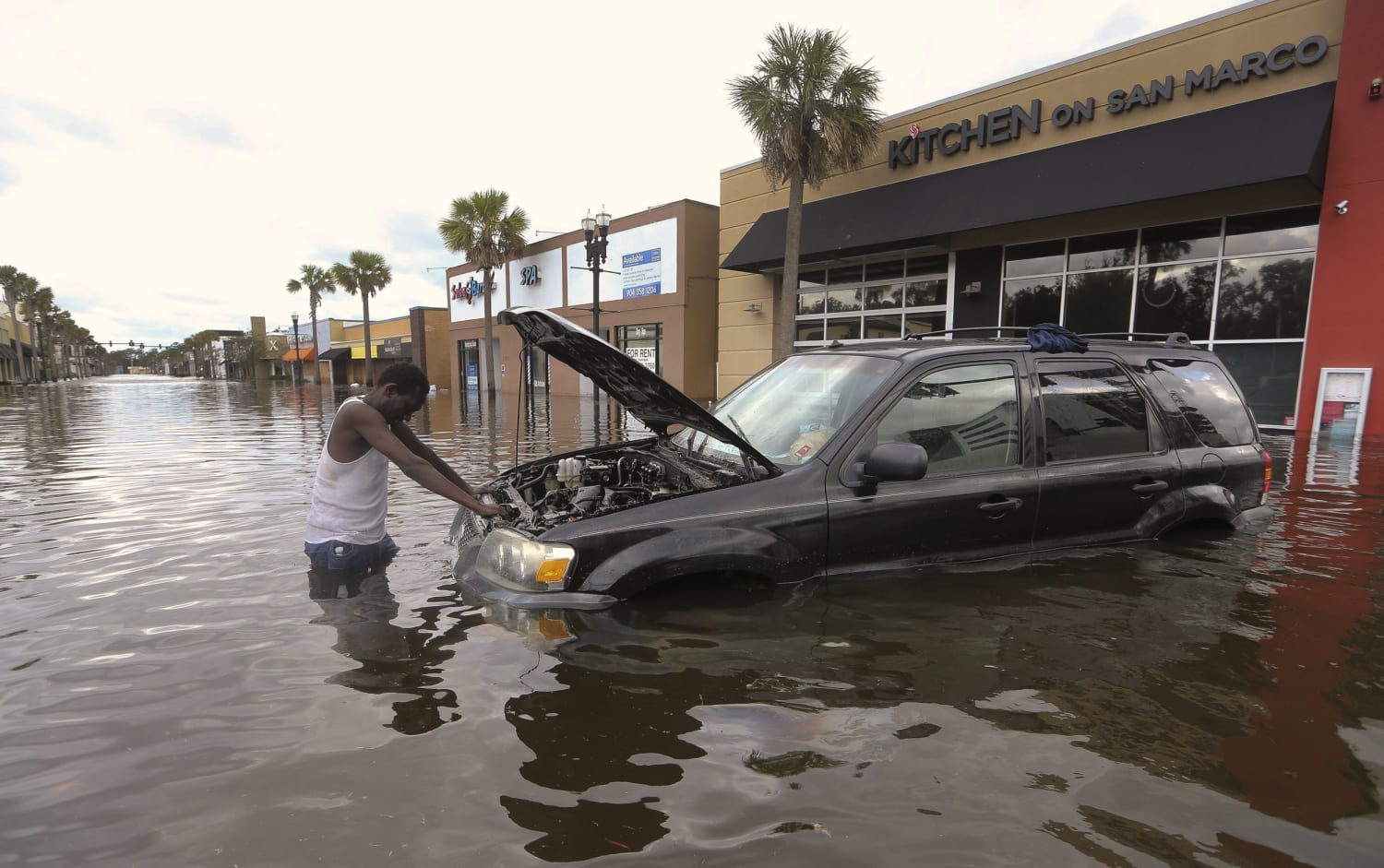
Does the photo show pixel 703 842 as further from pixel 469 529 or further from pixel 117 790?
pixel 469 529

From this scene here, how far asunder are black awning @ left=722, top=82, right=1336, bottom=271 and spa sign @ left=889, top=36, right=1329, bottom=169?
49 cm

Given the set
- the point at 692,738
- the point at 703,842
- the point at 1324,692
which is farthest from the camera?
the point at 1324,692

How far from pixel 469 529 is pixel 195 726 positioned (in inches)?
60.7

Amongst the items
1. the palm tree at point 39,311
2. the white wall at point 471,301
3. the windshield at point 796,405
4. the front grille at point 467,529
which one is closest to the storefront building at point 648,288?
the white wall at point 471,301

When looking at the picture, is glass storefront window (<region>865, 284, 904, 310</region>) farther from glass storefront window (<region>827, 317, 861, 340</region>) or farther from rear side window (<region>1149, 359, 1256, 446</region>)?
rear side window (<region>1149, 359, 1256, 446</region>)

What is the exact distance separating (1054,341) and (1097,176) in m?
10.8

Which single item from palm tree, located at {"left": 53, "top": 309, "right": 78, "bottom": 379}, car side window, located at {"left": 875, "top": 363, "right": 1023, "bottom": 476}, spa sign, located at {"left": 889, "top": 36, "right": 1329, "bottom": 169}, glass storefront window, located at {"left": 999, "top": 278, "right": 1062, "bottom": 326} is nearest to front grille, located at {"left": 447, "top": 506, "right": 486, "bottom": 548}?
car side window, located at {"left": 875, "top": 363, "right": 1023, "bottom": 476}

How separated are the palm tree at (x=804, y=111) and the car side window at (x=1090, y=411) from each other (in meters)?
11.9

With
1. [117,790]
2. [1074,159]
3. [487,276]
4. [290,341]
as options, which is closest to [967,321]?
[1074,159]

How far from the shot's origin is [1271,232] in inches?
457

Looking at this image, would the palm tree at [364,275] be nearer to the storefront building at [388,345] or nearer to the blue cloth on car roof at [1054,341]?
the storefront building at [388,345]

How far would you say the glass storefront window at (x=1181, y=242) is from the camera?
12.2 metres

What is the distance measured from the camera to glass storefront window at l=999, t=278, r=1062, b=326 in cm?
1430

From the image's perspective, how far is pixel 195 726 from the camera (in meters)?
2.49
